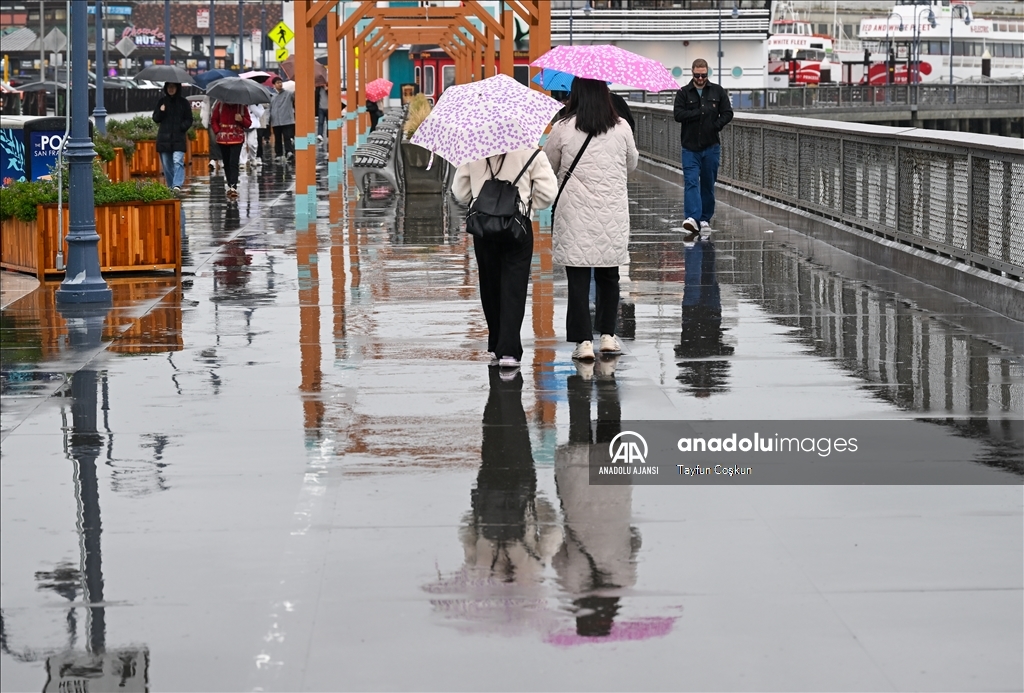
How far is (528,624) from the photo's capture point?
17.2ft

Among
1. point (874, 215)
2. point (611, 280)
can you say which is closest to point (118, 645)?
point (611, 280)

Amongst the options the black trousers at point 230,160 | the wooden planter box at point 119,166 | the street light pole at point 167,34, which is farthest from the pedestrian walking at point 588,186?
the street light pole at point 167,34

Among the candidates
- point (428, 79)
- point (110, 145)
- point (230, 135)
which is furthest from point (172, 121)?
point (428, 79)

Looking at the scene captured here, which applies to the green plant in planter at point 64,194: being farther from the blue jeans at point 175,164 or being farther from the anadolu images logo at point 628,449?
the blue jeans at point 175,164

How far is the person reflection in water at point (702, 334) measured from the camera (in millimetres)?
9594

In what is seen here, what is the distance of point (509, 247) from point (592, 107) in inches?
39.6

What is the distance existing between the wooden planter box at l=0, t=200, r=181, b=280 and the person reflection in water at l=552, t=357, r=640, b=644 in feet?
23.2

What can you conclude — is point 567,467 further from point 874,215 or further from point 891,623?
point 874,215

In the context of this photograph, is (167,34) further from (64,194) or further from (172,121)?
(64,194)

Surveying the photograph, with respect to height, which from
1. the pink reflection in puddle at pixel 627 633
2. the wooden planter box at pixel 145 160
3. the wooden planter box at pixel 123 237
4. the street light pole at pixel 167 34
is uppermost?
the street light pole at pixel 167 34

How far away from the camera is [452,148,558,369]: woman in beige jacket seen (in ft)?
31.4

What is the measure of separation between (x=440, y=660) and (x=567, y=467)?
2.59 m

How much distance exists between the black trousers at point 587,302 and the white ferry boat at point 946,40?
12269 cm

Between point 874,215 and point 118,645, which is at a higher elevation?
point 874,215
